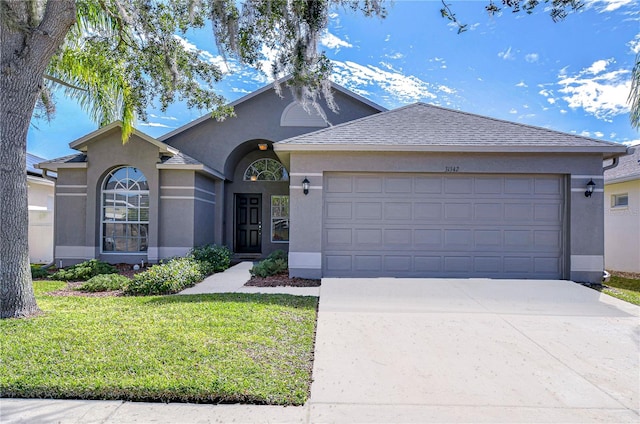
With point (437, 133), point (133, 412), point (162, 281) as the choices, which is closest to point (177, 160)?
point (162, 281)

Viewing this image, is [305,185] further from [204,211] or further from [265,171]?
[265,171]

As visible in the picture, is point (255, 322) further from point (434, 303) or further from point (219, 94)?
point (219, 94)

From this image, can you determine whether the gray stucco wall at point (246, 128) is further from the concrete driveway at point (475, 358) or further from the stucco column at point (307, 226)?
the concrete driveway at point (475, 358)

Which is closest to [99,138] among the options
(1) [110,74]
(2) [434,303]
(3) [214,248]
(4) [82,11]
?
(1) [110,74]

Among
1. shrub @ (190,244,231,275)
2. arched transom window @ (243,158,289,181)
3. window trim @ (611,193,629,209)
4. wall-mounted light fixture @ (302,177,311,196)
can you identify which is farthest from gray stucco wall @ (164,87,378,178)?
window trim @ (611,193,629,209)

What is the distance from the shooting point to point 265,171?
13.3 m

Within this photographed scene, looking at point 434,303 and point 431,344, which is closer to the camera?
point 431,344

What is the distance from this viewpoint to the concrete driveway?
2.96 m

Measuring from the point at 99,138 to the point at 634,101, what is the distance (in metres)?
17.0

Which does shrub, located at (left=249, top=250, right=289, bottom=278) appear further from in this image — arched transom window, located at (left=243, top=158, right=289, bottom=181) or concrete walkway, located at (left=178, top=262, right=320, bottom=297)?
arched transom window, located at (left=243, top=158, right=289, bottom=181)

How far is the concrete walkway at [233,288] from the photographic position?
7133 millimetres

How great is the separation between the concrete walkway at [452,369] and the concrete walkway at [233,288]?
3.66 ft

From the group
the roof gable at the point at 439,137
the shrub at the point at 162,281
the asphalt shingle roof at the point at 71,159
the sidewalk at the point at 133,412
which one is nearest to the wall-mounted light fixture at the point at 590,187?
the roof gable at the point at 439,137

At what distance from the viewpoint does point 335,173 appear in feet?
27.4
